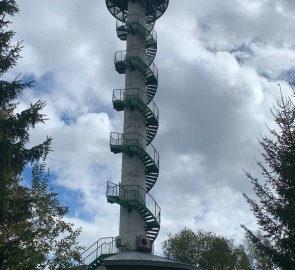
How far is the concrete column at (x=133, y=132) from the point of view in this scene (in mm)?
38125

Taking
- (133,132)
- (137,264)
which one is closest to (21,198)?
(137,264)

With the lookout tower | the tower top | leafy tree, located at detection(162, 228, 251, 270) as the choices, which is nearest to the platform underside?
the lookout tower

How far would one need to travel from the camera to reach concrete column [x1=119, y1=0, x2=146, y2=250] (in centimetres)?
3812

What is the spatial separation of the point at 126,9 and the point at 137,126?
51.7ft

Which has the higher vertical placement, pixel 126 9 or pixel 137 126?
pixel 126 9

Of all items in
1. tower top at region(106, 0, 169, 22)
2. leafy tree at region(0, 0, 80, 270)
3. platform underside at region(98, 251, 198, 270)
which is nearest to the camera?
leafy tree at region(0, 0, 80, 270)

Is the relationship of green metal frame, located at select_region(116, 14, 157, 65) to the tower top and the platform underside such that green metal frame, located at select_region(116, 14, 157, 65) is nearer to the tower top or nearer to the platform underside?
the tower top

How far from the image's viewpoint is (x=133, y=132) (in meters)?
40.9

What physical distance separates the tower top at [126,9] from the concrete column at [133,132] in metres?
2.37

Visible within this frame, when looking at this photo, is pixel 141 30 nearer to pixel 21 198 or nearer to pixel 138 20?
pixel 138 20

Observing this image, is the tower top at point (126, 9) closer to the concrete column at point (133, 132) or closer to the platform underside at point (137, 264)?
the concrete column at point (133, 132)

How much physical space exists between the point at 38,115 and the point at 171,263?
15.6 metres

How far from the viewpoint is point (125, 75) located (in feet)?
146

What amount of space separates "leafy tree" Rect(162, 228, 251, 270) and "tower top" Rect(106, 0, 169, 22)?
24.9 metres
